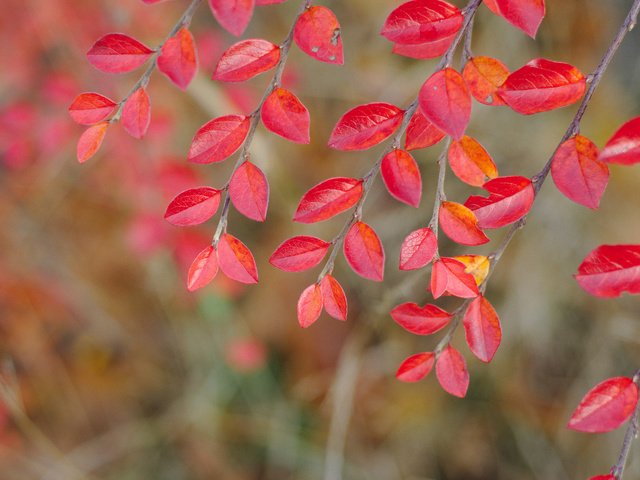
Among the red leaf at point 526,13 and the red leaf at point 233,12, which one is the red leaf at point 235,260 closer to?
the red leaf at point 233,12

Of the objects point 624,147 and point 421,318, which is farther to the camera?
point 421,318

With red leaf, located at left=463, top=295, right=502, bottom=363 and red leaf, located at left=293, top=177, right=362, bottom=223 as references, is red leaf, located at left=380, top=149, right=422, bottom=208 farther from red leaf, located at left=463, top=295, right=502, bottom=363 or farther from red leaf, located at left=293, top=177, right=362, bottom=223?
red leaf, located at left=463, top=295, right=502, bottom=363

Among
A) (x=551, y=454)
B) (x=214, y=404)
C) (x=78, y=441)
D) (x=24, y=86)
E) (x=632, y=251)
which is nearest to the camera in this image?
(x=632, y=251)

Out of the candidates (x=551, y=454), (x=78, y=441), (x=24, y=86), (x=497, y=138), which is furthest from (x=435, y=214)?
(x=78, y=441)

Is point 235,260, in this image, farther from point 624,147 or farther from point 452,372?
point 624,147

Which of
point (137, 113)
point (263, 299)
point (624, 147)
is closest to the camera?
point (624, 147)

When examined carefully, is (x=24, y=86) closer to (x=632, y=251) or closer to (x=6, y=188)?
(x=6, y=188)

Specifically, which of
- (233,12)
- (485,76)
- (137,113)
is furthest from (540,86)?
(137,113)
